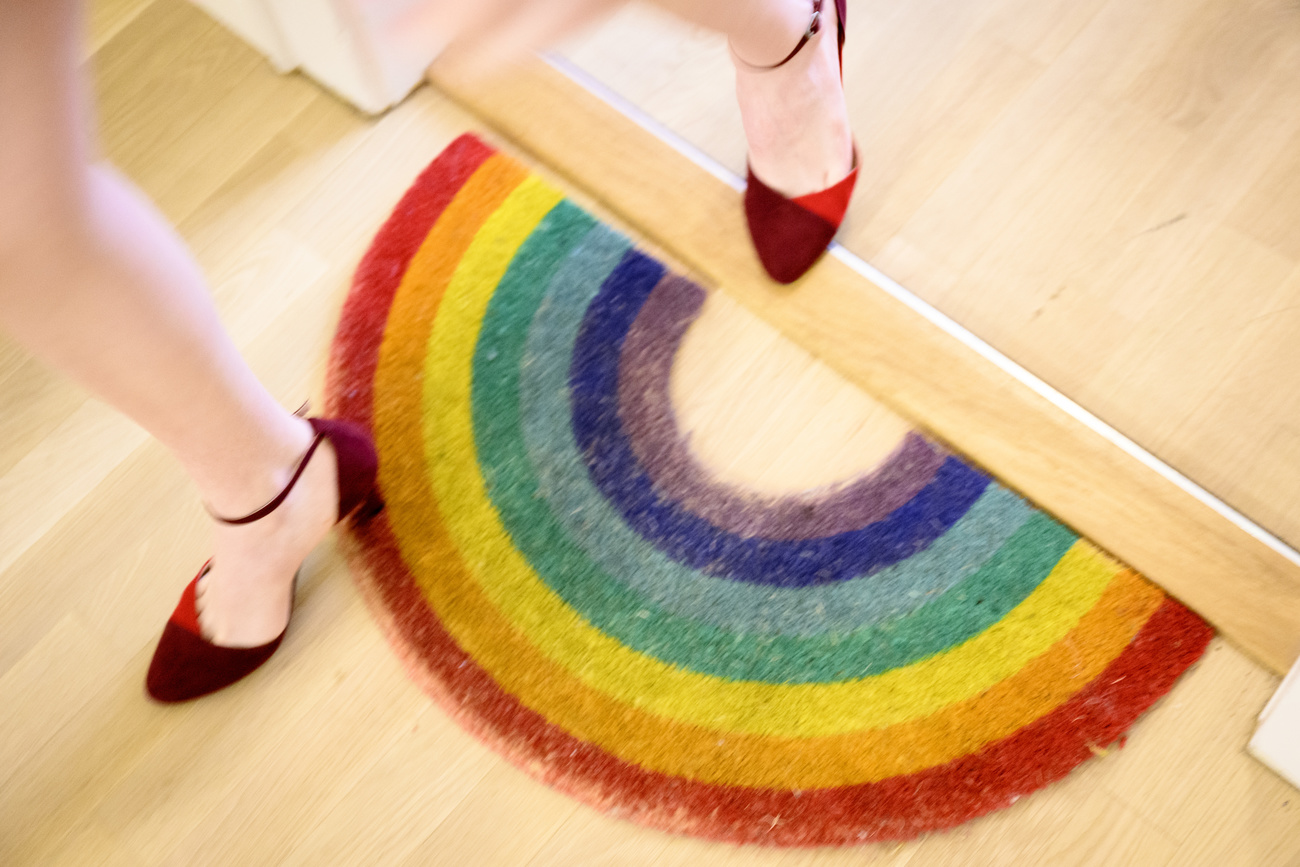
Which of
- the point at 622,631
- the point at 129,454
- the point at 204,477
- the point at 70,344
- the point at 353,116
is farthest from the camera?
the point at 353,116

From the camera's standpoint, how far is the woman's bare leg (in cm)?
45

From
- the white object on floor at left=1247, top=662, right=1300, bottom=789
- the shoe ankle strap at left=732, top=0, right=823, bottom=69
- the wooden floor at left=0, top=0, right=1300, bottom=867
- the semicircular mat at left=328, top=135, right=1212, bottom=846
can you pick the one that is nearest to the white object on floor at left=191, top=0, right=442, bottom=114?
the wooden floor at left=0, top=0, right=1300, bottom=867

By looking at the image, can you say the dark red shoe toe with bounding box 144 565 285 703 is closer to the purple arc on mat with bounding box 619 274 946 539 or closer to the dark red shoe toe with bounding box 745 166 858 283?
the purple arc on mat with bounding box 619 274 946 539

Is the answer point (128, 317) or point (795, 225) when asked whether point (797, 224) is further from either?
point (128, 317)

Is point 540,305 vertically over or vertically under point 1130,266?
over

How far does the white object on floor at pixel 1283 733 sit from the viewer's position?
2.28 ft

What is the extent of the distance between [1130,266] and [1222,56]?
284 mm

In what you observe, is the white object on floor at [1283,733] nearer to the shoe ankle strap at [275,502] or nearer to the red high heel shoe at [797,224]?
the red high heel shoe at [797,224]

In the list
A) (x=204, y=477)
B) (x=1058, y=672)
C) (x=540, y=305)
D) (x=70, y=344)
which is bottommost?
(x=1058, y=672)

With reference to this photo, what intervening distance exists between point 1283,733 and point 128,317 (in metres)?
0.86

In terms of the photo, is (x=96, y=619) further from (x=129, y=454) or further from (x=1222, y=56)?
(x=1222, y=56)

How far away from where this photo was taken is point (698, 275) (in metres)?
0.96

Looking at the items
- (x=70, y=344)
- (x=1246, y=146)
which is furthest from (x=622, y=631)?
(x=1246, y=146)

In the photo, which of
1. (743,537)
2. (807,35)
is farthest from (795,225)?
(743,537)
